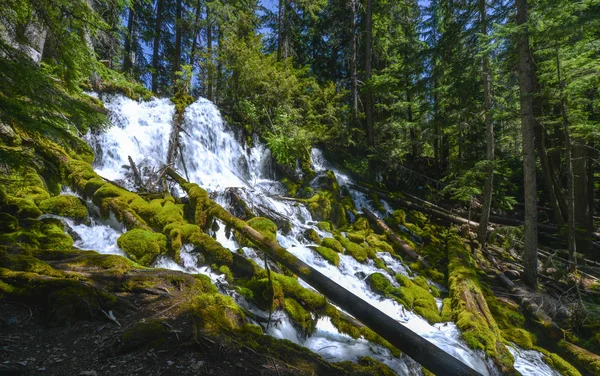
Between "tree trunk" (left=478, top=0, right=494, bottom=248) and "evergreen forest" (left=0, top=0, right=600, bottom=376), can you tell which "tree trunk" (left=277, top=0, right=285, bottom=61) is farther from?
"tree trunk" (left=478, top=0, right=494, bottom=248)

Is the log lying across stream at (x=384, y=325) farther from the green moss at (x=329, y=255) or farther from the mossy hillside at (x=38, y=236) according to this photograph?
the mossy hillside at (x=38, y=236)

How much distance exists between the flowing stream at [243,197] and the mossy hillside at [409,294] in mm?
179

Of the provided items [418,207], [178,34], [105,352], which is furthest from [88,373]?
[178,34]

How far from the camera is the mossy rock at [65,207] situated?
6016mm

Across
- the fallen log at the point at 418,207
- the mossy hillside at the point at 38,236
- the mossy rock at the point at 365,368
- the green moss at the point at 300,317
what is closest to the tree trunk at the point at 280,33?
the fallen log at the point at 418,207

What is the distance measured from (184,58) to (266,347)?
2959 centimetres

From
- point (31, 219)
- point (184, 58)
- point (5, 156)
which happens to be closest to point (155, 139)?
point (31, 219)

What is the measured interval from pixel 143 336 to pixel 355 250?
24.3ft

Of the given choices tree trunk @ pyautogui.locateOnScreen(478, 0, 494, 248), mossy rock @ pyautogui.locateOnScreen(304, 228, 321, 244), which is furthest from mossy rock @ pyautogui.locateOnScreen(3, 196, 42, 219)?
tree trunk @ pyautogui.locateOnScreen(478, 0, 494, 248)

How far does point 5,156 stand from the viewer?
2695 millimetres

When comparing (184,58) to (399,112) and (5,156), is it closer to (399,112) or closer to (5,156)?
(399,112)

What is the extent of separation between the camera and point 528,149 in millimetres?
8336

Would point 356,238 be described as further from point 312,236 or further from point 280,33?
point 280,33

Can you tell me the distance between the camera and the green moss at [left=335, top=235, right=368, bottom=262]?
9109mm
